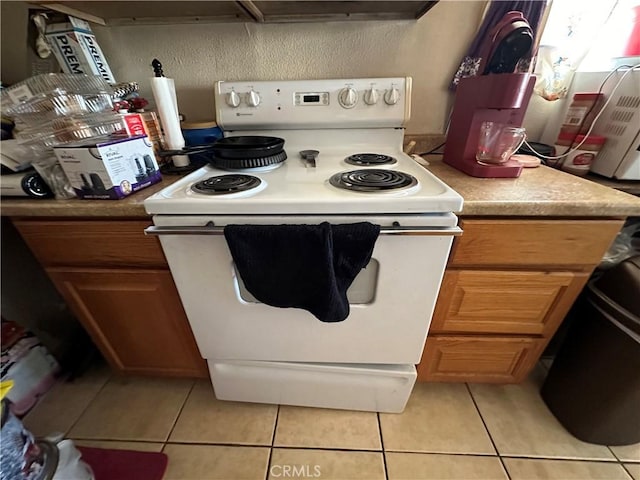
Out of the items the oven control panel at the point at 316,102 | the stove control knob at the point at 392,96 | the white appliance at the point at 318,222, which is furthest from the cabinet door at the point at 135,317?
the stove control knob at the point at 392,96

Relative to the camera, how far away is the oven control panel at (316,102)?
984 millimetres

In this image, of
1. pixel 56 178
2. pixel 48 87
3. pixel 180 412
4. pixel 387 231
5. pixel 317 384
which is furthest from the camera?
pixel 180 412

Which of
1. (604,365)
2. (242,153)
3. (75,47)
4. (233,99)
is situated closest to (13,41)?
(75,47)

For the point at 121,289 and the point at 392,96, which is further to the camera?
the point at 392,96

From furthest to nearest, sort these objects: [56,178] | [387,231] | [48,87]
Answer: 1. [48,87]
2. [56,178]
3. [387,231]

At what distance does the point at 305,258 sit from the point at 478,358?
0.75 meters

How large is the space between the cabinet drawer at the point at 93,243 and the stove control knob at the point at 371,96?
81 centimetres

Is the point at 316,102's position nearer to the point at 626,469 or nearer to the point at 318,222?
the point at 318,222

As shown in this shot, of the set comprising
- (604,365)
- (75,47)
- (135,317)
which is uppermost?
(75,47)

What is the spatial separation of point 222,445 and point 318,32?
1514 mm

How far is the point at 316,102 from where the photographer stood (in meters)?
1.00

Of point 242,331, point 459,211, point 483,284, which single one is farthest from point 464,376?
point 242,331
